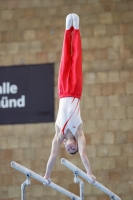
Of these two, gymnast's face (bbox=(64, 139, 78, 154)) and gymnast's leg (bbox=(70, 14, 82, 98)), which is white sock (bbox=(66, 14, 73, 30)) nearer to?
gymnast's leg (bbox=(70, 14, 82, 98))

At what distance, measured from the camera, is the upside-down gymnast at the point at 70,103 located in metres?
7.86

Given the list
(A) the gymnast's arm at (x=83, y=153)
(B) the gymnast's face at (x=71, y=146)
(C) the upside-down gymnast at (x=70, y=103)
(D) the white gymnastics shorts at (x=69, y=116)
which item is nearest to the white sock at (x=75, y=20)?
(C) the upside-down gymnast at (x=70, y=103)

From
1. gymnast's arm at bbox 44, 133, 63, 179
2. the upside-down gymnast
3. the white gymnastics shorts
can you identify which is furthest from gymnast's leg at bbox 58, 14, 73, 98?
gymnast's arm at bbox 44, 133, 63, 179

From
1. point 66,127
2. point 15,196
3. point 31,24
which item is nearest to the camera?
point 66,127

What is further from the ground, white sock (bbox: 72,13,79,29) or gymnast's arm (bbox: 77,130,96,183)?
white sock (bbox: 72,13,79,29)

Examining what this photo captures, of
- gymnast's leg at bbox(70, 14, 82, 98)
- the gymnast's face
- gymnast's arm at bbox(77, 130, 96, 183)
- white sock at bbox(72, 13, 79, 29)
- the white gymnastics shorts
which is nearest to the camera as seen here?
gymnast's arm at bbox(77, 130, 96, 183)

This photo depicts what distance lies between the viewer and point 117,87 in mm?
11188

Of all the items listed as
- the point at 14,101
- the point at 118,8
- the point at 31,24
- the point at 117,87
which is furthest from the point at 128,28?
the point at 14,101

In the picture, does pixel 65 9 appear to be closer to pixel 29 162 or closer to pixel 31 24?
pixel 31 24

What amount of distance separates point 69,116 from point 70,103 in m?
0.23

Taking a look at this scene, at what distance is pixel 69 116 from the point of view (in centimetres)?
802

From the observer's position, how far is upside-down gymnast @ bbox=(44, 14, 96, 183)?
7863mm

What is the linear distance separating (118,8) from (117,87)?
1.85 meters

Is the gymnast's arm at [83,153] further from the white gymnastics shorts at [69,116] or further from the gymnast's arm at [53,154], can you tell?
the gymnast's arm at [53,154]
